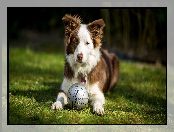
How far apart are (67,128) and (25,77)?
360 centimetres

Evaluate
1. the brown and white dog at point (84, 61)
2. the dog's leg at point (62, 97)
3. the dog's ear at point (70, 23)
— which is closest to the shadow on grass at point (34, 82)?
the dog's leg at point (62, 97)

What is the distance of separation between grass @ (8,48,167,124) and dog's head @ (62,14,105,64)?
3.36 feet

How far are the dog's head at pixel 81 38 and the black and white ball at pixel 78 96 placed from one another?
0.52m

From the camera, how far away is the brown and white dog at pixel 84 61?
6770 mm

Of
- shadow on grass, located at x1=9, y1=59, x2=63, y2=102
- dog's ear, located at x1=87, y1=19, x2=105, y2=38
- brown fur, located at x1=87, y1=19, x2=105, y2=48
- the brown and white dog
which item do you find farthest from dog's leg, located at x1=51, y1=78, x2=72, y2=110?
dog's ear, located at x1=87, y1=19, x2=105, y2=38

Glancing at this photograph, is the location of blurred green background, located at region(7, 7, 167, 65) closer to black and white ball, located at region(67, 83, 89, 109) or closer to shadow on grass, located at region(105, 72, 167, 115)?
shadow on grass, located at region(105, 72, 167, 115)

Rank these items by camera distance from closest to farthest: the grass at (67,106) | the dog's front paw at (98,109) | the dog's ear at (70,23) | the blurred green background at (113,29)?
1. the grass at (67,106)
2. the dog's front paw at (98,109)
3. the dog's ear at (70,23)
4. the blurred green background at (113,29)

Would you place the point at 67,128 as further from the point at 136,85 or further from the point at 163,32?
the point at 163,32

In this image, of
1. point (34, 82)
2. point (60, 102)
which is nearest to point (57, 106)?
point (60, 102)

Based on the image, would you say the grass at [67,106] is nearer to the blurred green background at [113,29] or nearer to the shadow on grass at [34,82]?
the shadow on grass at [34,82]

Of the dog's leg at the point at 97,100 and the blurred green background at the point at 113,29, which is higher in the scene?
the blurred green background at the point at 113,29

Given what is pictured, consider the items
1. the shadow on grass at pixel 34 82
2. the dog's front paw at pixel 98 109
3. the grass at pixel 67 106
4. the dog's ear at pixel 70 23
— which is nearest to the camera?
the grass at pixel 67 106

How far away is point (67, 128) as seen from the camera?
6141 mm

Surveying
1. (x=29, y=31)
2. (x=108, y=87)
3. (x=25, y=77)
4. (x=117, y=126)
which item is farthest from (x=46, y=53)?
(x=117, y=126)
